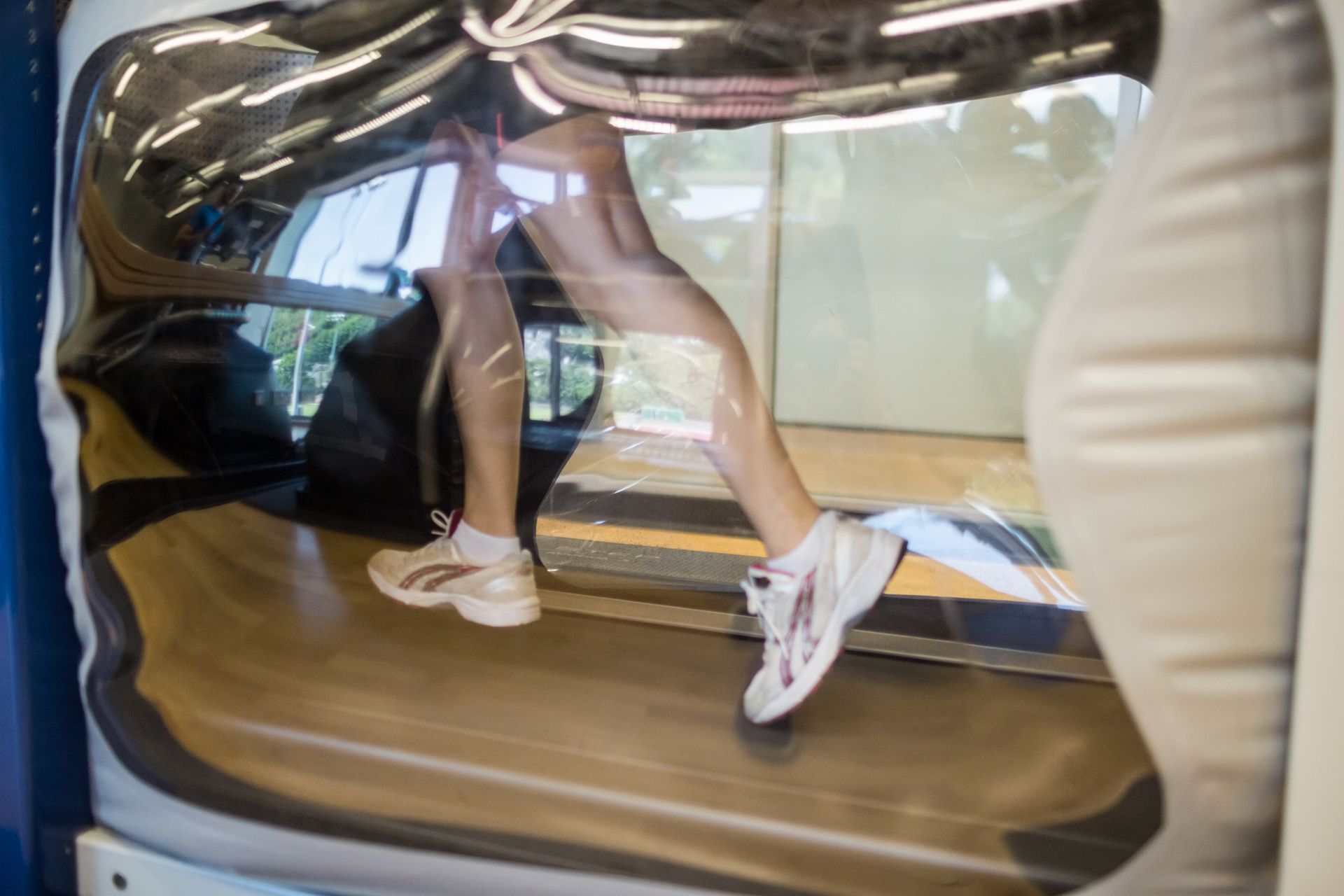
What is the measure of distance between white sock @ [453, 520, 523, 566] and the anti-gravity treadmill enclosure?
3.8 inches

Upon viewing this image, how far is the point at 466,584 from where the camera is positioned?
1167 mm

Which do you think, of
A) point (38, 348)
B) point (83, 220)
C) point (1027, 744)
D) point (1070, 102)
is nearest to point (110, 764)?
point (38, 348)

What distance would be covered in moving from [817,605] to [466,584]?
54 cm

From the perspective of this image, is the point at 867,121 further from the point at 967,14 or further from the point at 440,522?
the point at 440,522

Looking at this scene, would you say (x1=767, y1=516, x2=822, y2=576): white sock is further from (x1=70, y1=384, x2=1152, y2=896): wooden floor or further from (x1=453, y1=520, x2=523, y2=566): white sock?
(x1=453, y1=520, x2=523, y2=566): white sock

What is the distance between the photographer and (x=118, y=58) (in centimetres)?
75

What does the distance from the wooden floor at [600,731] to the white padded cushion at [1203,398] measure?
195mm

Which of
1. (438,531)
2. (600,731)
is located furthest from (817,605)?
(438,531)

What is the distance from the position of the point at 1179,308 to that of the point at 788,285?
2.69 feet

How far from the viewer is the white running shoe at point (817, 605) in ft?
2.80

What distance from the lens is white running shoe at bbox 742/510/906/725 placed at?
0.85 metres

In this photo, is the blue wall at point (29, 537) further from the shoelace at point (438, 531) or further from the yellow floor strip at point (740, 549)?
the yellow floor strip at point (740, 549)

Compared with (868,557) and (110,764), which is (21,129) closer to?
(110,764)

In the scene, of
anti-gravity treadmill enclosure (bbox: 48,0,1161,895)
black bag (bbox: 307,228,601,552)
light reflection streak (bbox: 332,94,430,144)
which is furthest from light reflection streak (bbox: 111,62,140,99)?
black bag (bbox: 307,228,601,552)
